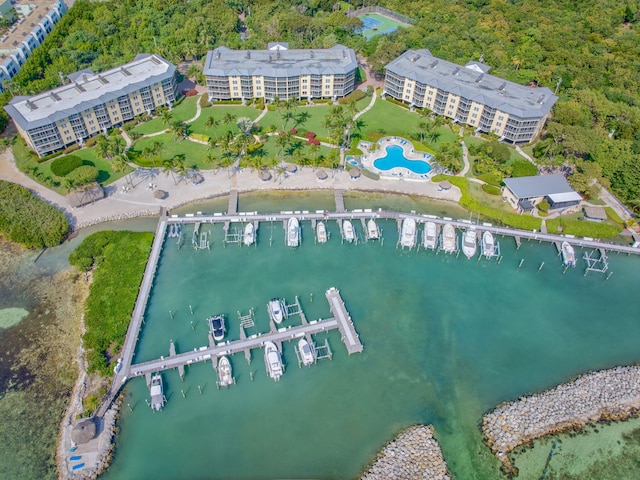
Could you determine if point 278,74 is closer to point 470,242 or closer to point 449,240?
point 449,240

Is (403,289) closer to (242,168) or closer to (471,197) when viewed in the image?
(471,197)

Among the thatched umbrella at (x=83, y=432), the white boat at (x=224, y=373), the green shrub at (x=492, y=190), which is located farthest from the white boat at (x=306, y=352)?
the green shrub at (x=492, y=190)

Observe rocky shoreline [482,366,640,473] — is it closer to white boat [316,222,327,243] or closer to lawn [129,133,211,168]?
white boat [316,222,327,243]

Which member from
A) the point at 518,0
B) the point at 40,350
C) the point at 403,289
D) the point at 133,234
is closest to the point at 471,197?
the point at 403,289

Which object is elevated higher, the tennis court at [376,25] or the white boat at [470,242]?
the tennis court at [376,25]

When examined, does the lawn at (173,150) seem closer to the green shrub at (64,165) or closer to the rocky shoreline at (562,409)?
the green shrub at (64,165)

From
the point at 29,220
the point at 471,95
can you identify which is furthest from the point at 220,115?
the point at 471,95

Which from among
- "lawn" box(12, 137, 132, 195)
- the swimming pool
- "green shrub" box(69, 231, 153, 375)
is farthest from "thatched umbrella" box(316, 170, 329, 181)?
"lawn" box(12, 137, 132, 195)
